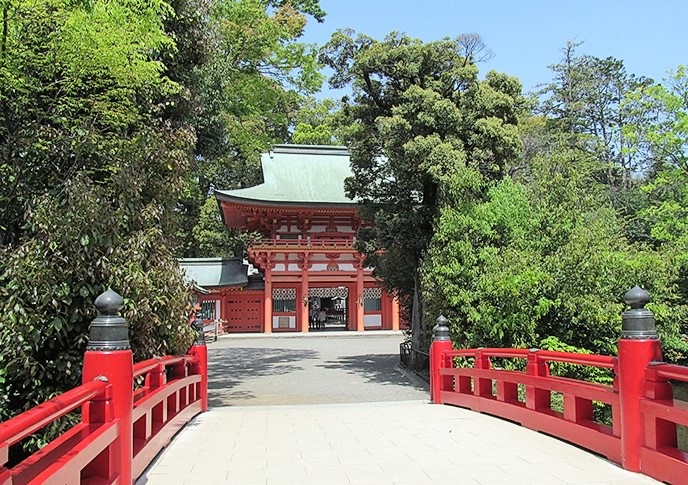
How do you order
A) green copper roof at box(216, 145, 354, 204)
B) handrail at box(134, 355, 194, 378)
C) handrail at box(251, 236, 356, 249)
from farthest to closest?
handrail at box(251, 236, 356, 249)
green copper roof at box(216, 145, 354, 204)
handrail at box(134, 355, 194, 378)

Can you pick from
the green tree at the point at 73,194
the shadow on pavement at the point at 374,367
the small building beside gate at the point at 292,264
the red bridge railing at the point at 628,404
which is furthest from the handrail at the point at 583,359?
the small building beside gate at the point at 292,264

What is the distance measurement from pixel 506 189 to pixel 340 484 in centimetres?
782

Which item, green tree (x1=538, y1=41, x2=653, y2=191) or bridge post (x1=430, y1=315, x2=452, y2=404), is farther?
green tree (x1=538, y1=41, x2=653, y2=191)

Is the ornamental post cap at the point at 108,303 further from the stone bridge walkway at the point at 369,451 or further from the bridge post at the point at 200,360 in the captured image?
the bridge post at the point at 200,360

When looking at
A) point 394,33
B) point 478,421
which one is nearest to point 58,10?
point 478,421

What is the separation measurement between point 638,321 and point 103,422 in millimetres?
3766

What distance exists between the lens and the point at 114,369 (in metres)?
3.79

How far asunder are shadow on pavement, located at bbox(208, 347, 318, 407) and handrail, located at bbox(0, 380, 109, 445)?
293 inches

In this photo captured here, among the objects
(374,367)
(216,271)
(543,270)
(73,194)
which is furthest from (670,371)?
(216,271)

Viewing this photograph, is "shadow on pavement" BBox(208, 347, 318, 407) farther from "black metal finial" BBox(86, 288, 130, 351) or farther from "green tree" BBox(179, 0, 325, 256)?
"black metal finial" BBox(86, 288, 130, 351)

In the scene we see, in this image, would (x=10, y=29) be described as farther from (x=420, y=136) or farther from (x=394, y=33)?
(x=394, y=33)

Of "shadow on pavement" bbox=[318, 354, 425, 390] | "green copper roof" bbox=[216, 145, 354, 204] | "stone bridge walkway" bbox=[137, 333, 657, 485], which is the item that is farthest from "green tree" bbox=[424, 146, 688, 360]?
"green copper roof" bbox=[216, 145, 354, 204]

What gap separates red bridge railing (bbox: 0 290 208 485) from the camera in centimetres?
269

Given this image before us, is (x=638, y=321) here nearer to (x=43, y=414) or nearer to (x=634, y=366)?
(x=634, y=366)
